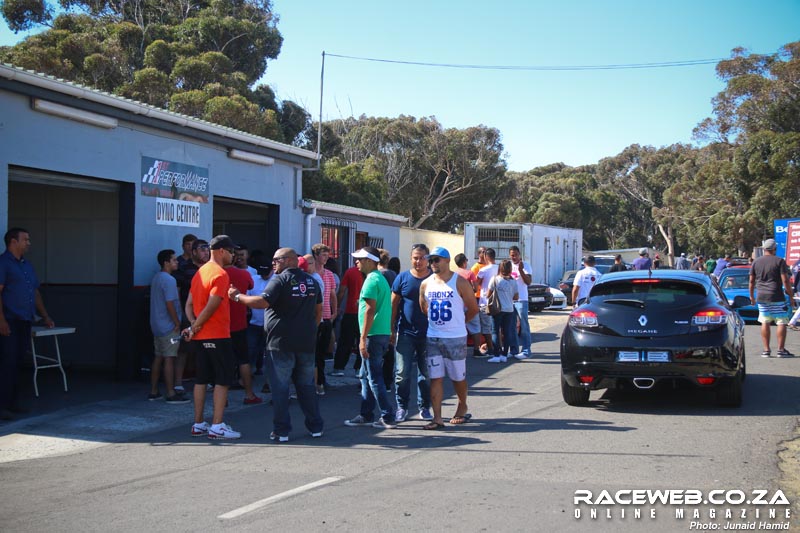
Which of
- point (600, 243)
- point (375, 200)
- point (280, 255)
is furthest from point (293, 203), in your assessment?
point (600, 243)

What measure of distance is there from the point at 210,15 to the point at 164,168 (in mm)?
25724

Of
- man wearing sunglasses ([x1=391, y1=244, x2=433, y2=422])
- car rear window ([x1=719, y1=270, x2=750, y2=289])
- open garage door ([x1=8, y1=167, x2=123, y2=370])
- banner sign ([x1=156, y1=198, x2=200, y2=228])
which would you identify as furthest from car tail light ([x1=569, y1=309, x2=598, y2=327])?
car rear window ([x1=719, y1=270, x2=750, y2=289])

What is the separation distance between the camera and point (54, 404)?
9977 mm

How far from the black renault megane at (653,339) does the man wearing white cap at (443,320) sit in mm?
1529

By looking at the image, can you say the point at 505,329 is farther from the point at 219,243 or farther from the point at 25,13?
the point at 25,13

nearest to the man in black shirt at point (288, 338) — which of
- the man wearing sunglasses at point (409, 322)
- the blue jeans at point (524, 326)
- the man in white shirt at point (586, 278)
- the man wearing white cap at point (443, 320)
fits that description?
the man wearing sunglasses at point (409, 322)

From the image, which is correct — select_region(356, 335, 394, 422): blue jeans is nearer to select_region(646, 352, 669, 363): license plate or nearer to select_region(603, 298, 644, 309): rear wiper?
select_region(603, 298, 644, 309): rear wiper

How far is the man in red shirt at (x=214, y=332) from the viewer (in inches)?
313

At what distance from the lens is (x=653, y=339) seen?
8.60m

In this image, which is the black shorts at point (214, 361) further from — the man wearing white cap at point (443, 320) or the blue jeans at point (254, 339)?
the blue jeans at point (254, 339)

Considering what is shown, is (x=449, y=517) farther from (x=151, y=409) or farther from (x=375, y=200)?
(x=375, y=200)

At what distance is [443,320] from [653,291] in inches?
104

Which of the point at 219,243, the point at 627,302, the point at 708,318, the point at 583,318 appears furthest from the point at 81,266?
the point at 708,318

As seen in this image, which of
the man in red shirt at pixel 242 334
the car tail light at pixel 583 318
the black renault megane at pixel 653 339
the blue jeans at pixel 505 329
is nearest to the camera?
the black renault megane at pixel 653 339
